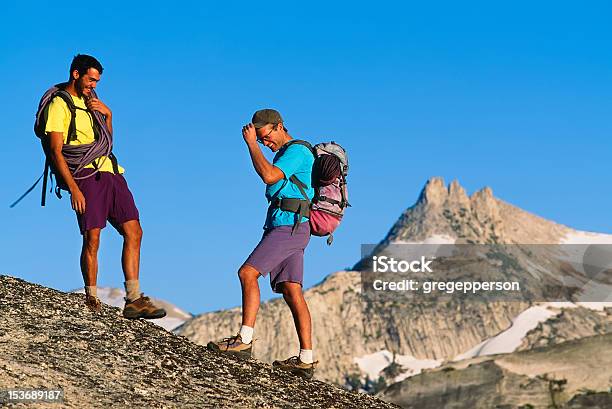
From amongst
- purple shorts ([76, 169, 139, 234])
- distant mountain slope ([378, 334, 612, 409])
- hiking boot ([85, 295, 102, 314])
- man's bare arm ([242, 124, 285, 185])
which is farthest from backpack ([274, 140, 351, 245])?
distant mountain slope ([378, 334, 612, 409])

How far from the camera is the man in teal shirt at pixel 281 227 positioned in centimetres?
1289

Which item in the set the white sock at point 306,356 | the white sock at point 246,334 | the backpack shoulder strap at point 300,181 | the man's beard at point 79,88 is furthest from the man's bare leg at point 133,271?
the backpack shoulder strap at point 300,181

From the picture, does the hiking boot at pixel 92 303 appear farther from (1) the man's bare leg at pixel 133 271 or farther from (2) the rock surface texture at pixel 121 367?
(1) the man's bare leg at pixel 133 271

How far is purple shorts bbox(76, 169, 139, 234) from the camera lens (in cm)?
1316

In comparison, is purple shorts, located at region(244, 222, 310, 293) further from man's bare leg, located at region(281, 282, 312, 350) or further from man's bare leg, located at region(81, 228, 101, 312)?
man's bare leg, located at region(81, 228, 101, 312)

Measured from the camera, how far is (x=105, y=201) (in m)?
13.3

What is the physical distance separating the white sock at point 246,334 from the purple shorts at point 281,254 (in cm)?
57

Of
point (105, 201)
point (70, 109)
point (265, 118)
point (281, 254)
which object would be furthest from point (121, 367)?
point (265, 118)

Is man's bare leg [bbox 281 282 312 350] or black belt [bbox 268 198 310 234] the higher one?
black belt [bbox 268 198 310 234]

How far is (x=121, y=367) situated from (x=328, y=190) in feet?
9.76

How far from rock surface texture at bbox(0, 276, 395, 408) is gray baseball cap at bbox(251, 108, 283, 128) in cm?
282

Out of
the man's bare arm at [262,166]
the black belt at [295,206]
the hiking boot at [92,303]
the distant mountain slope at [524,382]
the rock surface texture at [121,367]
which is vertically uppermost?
the distant mountain slope at [524,382]

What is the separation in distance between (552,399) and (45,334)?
49819 millimetres

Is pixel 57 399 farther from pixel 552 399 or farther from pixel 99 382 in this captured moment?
pixel 552 399
